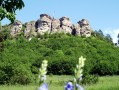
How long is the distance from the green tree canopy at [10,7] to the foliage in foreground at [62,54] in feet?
116

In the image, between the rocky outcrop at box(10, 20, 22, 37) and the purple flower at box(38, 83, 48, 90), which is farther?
the rocky outcrop at box(10, 20, 22, 37)

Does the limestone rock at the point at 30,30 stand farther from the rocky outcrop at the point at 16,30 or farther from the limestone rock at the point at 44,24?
the rocky outcrop at the point at 16,30

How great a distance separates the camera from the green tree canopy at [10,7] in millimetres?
7660

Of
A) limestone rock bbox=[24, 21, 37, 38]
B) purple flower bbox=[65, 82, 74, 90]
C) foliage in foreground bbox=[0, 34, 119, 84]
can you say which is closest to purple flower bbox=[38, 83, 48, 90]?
purple flower bbox=[65, 82, 74, 90]

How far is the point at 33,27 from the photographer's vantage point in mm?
98500

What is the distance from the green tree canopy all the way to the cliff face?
281 feet

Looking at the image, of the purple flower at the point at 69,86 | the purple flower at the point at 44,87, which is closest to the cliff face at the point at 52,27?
the purple flower at the point at 69,86

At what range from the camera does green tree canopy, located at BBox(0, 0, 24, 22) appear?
766 cm

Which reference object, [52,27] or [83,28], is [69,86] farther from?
[83,28]

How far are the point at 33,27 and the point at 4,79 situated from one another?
221ft

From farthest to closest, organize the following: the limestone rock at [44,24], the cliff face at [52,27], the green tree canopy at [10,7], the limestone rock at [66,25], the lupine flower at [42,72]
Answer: the limestone rock at [66,25] → the limestone rock at [44,24] → the cliff face at [52,27] → the green tree canopy at [10,7] → the lupine flower at [42,72]

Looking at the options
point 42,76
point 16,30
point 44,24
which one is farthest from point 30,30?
point 42,76

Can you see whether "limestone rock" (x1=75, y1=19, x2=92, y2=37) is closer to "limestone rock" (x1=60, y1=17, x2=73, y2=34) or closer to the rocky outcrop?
"limestone rock" (x1=60, y1=17, x2=73, y2=34)

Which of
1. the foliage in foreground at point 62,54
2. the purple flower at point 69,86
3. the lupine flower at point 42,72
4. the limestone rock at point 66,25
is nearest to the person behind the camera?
the lupine flower at point 42,72
